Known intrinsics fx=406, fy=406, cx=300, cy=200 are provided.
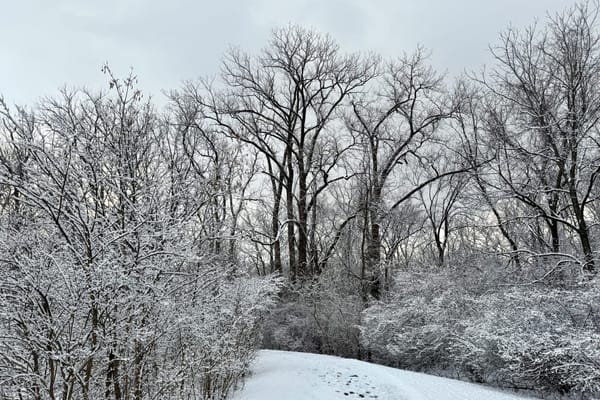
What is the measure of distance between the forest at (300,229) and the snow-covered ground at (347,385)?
0.72 meters

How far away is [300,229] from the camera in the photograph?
794 inches

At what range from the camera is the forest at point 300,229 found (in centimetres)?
402

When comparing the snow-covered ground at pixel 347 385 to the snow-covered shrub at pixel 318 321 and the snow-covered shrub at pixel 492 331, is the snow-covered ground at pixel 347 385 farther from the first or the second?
the snow-covered shrub at pixel 318 321

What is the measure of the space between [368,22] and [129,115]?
7.53 metres

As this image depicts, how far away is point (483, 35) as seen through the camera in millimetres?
12898

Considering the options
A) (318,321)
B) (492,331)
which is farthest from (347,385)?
(318,321)

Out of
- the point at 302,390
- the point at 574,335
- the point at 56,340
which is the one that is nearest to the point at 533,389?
the point at 574,335

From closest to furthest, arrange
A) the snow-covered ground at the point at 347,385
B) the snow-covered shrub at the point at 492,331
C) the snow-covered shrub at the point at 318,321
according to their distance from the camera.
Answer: the snow-covered shrub at the point at 492,331, the snow-covered ground at the point at 347,385, the snow-covered shrub at the point at 318,321

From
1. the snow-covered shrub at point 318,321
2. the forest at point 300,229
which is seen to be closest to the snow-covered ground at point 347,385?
the forest at point 300,229

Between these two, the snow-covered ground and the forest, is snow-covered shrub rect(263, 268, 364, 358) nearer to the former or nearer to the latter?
the forest

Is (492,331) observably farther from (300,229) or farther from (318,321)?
(300,229)

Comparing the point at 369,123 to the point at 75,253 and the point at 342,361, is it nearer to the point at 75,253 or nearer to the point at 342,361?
the point at 342,361

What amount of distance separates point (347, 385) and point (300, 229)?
11.8 meters

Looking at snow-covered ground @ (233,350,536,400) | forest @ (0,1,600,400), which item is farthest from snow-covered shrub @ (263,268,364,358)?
snow-covered ground @ (233,350,536,400)
